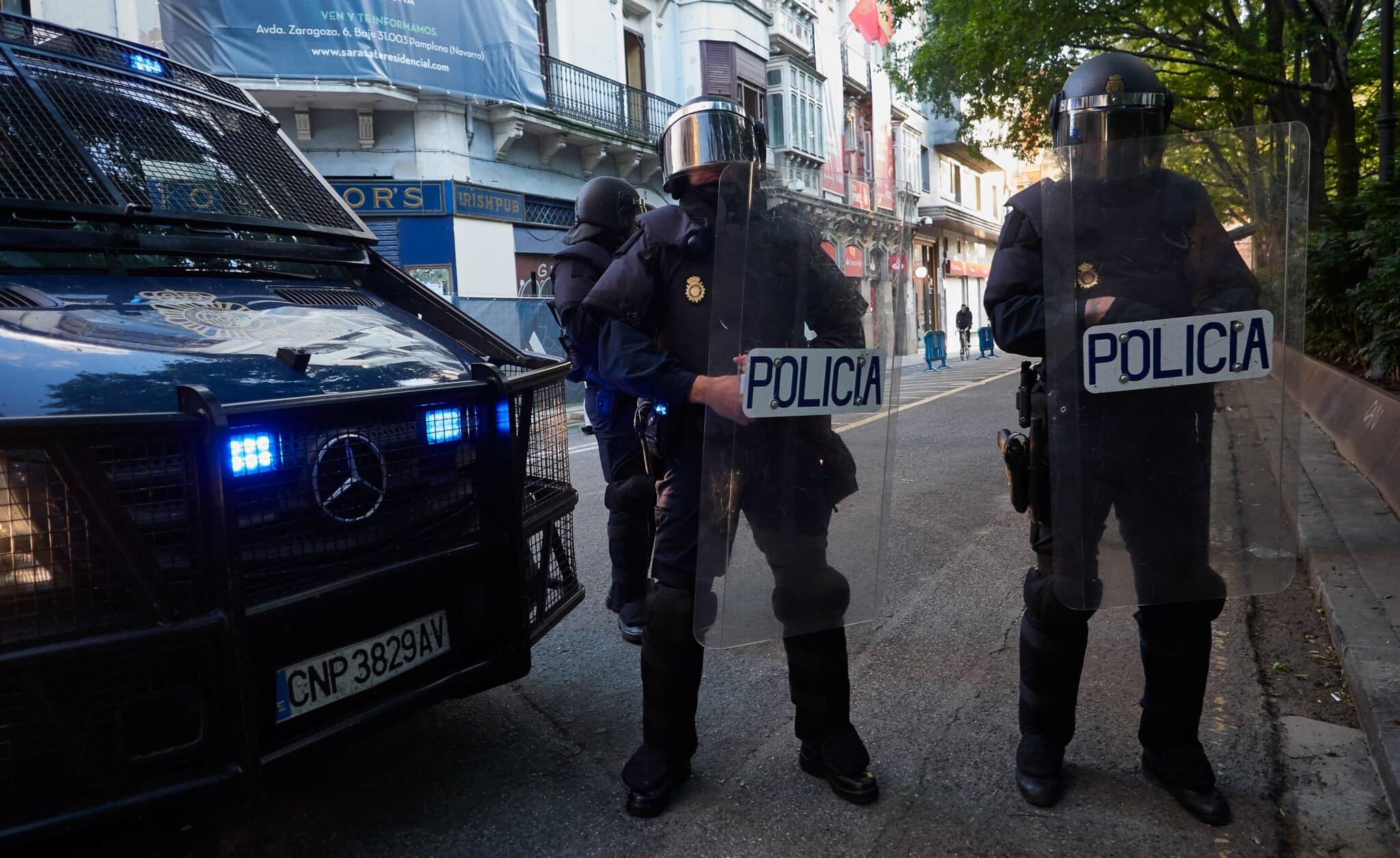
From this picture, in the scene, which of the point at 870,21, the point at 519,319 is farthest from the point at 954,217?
the point at 519,319

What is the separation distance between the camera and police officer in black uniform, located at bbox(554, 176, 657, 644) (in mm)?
4215

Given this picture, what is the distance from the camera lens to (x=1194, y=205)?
8.02ft

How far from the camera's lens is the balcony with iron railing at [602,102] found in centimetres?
1981

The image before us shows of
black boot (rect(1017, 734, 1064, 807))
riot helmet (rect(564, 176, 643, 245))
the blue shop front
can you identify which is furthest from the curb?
the blue shop front

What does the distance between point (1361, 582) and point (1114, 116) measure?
8.74 ft

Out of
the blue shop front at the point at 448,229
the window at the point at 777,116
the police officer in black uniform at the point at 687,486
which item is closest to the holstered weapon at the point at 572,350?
the police officer in black uniform at the point at 687,486

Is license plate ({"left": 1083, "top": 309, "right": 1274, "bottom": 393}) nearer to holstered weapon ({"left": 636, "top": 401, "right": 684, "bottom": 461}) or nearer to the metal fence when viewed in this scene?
holstered weapon ({"left": 636, "top": 401, "right": 684, "bottom": 461})

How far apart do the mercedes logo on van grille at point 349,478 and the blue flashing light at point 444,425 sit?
0.57 ft

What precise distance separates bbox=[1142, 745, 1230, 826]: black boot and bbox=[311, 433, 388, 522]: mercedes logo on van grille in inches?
82.6

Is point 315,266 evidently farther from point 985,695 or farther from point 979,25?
point 979,25

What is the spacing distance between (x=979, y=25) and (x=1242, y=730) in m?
13.3

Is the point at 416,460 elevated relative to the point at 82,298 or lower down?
lower down

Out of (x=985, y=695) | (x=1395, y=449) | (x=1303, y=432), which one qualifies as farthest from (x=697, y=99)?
(x=1303, y=432)

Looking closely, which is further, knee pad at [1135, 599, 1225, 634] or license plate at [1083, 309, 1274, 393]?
knee pad at [1135, 599, 1225, 634]
